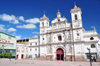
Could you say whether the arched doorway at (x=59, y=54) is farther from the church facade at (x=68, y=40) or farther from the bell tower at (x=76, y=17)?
the bell tower at (x=76, y=17)

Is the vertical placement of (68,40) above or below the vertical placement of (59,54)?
above

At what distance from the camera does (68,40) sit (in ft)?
110

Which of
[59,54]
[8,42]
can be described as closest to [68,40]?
[59,54]

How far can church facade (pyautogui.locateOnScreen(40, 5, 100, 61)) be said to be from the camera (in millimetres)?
30344

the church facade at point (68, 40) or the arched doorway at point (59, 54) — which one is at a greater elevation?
the church facade at point (68, 40)

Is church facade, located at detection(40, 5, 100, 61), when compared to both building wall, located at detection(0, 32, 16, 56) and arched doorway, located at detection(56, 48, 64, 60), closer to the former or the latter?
arched doorway, located at detection(56, 48, 64, 60)

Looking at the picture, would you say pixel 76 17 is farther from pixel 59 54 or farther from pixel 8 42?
pixel 8 42

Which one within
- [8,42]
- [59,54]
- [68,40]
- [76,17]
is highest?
[76,17]

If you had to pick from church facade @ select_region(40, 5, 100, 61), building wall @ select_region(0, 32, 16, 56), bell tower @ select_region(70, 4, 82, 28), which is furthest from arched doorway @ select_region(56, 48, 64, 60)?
building wall @ select_region(0, 32, 16, 56)

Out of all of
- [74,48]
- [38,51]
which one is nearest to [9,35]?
[38,51]

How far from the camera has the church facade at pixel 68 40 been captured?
30.3 meters

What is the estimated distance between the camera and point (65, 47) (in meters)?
33.7

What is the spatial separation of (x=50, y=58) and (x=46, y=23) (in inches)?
536

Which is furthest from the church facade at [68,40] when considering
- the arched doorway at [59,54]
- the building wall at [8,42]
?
the building wall at [8,42]
